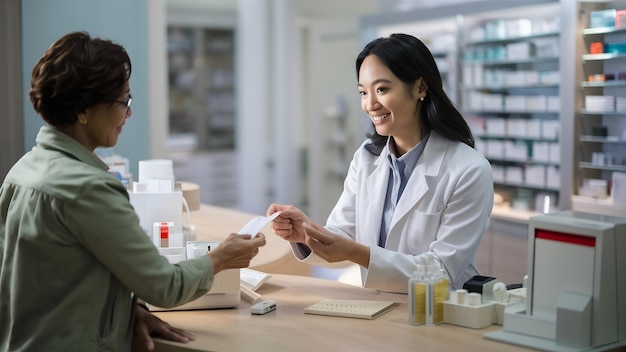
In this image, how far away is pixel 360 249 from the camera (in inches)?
101

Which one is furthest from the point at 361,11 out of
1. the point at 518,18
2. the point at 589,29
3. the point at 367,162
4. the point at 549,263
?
the point at 549,263

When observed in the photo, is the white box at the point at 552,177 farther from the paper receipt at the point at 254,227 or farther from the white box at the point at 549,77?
the paper receipt at the point at 254,227

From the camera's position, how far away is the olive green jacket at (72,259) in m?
1.88

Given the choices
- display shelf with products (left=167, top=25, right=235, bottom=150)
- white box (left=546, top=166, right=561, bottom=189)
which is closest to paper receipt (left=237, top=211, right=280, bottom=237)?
white box (left=546, top=166, right=561, bottom=189)

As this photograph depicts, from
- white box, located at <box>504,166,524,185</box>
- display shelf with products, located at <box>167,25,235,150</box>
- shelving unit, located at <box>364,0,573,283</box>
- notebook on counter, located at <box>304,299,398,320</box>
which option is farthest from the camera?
display shelf with products, located at <box>167,25,235,150</box>

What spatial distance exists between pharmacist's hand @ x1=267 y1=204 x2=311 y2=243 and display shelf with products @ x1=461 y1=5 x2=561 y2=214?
A: 323cm

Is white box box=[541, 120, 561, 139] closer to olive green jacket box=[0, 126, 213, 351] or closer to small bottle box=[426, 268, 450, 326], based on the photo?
small bottle box=[426, 268, 450, 326]

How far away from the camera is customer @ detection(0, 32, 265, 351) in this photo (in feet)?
6.21

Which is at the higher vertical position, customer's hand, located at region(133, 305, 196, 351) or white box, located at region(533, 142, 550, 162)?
white box, located at region(533, 142, 550, 162)

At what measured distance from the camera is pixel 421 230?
2730 mm

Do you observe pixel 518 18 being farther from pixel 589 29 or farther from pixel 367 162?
pixel 367 162

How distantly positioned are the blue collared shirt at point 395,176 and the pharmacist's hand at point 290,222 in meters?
0.33

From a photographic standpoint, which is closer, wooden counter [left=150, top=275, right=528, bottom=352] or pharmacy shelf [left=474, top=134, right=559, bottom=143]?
wooden counter [left=150, top=275, right=528, bottom=352]

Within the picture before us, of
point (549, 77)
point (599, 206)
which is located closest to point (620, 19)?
point (549, 77)
